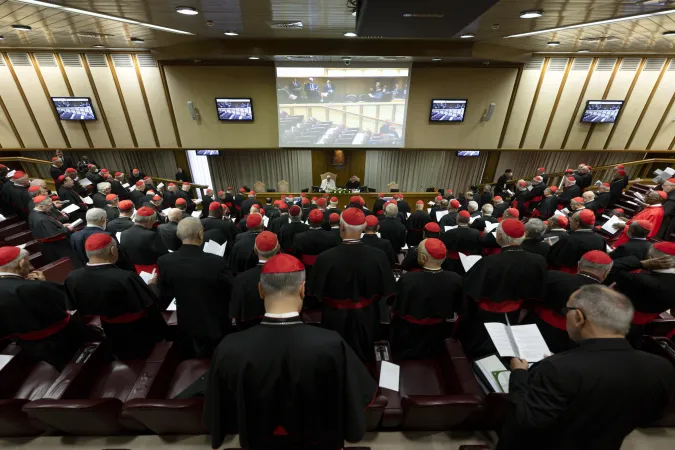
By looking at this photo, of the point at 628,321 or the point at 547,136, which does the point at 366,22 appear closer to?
the point at 628,321

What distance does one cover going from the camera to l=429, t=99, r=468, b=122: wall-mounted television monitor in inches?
397

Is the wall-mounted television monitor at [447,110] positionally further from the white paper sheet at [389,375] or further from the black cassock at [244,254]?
the white paper sheet at [389,375]

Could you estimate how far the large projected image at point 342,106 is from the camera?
9445 mm

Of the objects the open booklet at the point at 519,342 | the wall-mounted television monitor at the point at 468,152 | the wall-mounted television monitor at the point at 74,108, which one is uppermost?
the wall-mounted television monitor at the point at 74,108

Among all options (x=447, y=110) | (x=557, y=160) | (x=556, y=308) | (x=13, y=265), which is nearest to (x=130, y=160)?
(x=13, y=265)

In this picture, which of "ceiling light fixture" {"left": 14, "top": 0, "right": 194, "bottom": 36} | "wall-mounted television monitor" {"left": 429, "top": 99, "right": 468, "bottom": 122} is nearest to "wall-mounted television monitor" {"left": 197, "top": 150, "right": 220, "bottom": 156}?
"ceiling light fixture" {"left": 14, "top": 0, "right": 194, "bottom": 36}

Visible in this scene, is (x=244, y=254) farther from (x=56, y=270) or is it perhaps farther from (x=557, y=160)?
(x=557, y=160)

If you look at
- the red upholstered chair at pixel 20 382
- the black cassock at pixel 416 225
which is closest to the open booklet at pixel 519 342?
the red upholstered chair at pixel 20 382

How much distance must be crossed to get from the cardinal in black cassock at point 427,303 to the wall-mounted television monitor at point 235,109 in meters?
9.15

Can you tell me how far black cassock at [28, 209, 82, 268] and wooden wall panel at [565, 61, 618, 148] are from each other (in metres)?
14.4

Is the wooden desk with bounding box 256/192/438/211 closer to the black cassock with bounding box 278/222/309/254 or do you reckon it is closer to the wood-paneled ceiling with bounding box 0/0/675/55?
the wood-paneled ceiling with bounding box 0/0/675/55

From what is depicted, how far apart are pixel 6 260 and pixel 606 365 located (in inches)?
163

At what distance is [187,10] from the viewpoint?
4.31 metres

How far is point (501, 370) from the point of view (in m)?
2.42
